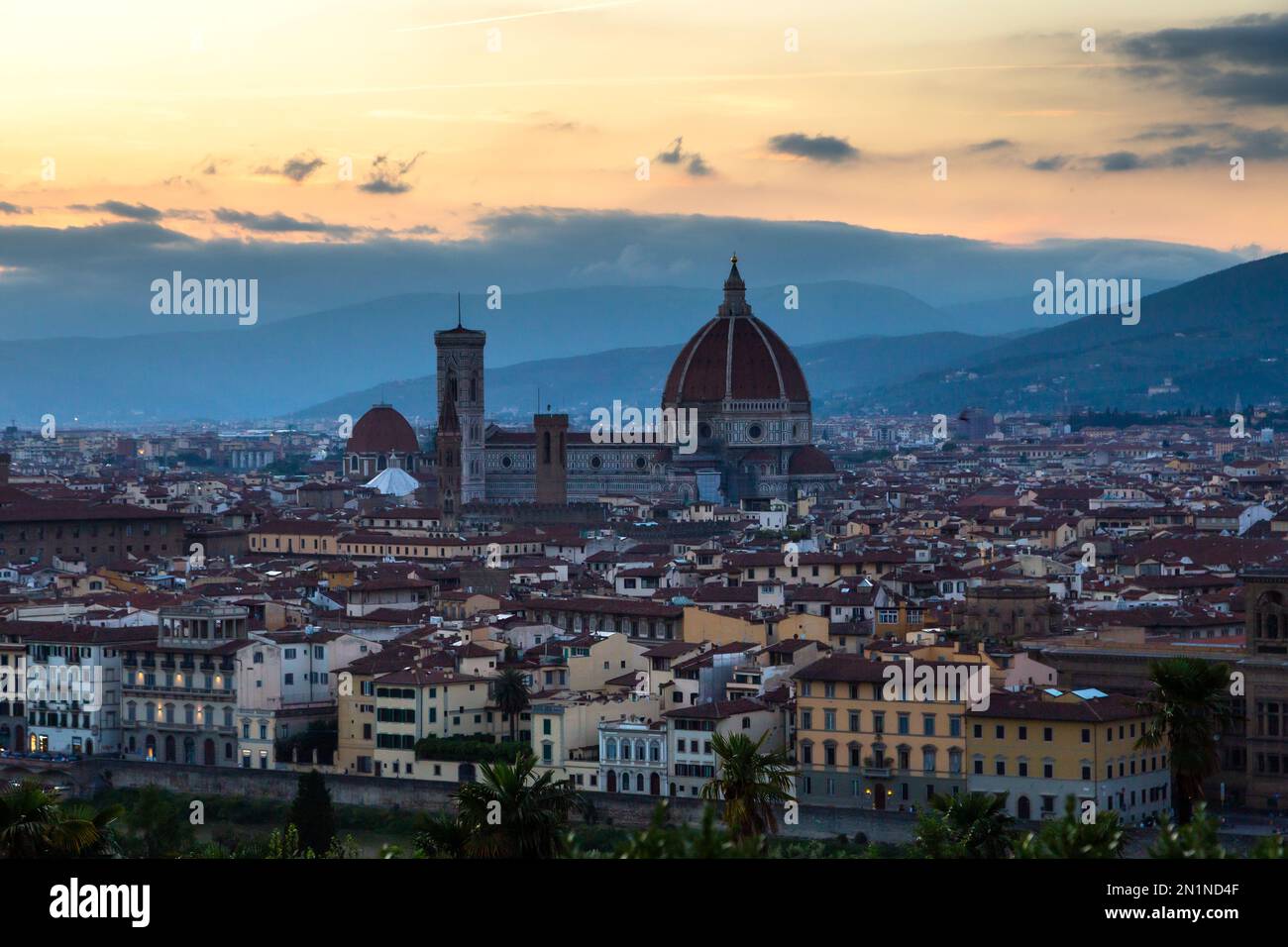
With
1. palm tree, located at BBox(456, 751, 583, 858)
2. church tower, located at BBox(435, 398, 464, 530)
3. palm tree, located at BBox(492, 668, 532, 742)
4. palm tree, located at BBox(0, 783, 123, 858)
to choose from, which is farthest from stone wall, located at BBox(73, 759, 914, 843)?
church tower, located at BBox(435, 398, 464, 530)

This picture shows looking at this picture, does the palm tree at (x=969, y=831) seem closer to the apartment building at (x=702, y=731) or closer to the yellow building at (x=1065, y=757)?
the yellow building at (x=1065, y=757)

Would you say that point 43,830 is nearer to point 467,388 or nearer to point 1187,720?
point 1187,720

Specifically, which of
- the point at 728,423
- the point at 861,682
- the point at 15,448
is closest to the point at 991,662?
the point at 861,682

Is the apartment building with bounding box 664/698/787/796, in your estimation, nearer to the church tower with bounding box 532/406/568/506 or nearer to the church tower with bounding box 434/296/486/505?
the church tower with bounding box 532/406/568/506

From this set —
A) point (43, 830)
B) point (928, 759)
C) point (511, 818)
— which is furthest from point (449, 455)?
point (43, 830)

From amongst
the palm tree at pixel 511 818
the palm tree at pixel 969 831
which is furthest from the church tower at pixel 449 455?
the palm tree at pixel 511 818
